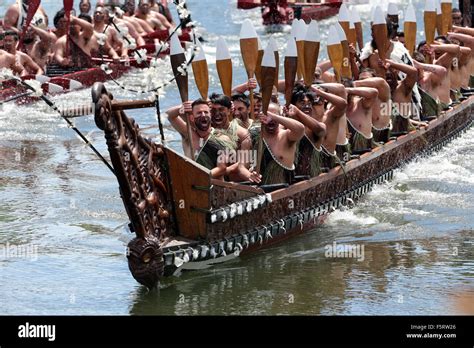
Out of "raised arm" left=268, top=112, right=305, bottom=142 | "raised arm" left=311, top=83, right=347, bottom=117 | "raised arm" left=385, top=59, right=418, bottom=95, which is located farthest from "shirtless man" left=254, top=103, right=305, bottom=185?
"raised arm" left=385, top=59, right=418, bottom=95

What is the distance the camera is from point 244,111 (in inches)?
490

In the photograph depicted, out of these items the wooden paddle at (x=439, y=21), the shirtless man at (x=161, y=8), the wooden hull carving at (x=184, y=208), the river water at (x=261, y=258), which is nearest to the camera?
the wooden hull carving at (x=184, y=208)

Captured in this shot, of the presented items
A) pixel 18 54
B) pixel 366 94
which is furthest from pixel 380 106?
pixel 18 54

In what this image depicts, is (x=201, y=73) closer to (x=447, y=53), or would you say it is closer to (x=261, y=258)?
(x=261, y=258)

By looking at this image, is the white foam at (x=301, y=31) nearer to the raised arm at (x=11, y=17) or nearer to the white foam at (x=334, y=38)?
the white foam at (x=334, y=38)

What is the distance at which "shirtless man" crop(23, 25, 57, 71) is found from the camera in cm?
2084

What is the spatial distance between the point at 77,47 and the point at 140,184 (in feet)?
36.8

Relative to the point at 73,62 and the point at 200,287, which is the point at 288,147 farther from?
the point at 73,62

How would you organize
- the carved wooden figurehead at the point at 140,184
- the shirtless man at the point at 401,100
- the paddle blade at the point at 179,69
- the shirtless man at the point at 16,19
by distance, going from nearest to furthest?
the carved wooden figurehead at the point at 140,184, the paddle blade at the point at 179,69, the shirtless man at the point at 401,100, the shirtless man at the point at 16,19

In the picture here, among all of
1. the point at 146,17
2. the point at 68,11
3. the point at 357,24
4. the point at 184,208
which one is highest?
the point at 357,24

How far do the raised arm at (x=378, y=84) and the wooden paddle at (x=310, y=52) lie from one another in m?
1.55

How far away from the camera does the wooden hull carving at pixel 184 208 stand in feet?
32.2

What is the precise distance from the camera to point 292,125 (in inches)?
455

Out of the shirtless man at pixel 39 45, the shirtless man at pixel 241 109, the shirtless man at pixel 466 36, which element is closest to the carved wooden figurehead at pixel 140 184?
the shirtless man at pixel 241 109
